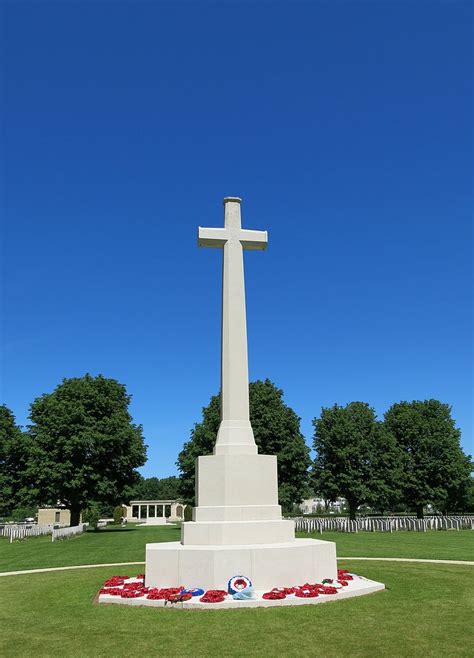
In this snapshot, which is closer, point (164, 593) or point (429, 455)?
point (164, 593)

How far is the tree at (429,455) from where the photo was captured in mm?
44750

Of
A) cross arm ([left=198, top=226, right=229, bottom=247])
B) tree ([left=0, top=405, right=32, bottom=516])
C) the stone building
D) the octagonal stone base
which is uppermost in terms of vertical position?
cross arm ([left=198, top=226, right=229, bottom=247])

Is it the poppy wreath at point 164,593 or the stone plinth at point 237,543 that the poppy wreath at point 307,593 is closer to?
the stone plinth at point 237,543

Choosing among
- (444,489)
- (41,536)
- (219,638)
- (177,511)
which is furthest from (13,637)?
(177,511)

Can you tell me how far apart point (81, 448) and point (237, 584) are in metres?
29.1

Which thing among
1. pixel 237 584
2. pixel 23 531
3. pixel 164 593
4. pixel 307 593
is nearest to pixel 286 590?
pixel 307 593

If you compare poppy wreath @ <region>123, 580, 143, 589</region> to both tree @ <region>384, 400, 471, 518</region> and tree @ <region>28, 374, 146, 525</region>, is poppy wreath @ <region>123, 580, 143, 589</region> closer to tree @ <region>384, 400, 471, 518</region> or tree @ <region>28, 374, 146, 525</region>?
tree @ <region>28, 374, 146, 525</region>

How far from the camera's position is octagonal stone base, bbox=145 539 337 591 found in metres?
10.9

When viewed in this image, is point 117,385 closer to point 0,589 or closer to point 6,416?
point 6,416

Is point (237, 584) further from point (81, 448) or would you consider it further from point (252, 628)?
point (81, 448)

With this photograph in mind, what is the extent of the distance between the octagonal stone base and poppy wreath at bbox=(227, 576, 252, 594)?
298 mm

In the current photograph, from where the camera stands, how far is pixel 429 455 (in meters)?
46.0

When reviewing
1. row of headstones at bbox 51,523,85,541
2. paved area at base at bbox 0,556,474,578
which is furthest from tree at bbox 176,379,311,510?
paved area at base at bbox 0,556,474,578

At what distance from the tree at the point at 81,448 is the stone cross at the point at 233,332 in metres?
26.2
